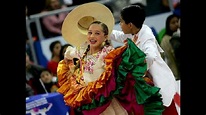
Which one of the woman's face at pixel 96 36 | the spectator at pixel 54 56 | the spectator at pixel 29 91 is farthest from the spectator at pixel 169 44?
the woman's face at pixel 96 36

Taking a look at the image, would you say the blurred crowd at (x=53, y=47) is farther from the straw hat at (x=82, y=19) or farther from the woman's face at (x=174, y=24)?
the straw hat at (x=82, y=19)

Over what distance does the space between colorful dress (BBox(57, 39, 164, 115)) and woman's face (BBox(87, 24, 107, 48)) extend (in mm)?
75

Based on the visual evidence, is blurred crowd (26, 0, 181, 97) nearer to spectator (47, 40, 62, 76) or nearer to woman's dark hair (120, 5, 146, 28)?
spectator (47, 40, 62, 76)

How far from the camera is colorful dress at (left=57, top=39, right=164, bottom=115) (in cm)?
774

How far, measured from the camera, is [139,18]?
8.03 m

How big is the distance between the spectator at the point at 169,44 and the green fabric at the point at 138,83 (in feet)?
8.63

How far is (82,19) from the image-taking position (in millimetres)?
8195

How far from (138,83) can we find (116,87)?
18cm

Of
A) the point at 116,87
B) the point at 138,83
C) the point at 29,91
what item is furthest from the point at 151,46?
the point at 29,91

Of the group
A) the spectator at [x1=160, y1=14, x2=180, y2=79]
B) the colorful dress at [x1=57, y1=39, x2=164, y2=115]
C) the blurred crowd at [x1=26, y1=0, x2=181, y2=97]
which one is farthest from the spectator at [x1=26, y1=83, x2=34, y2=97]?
the colorful dress at [x1=57, y1=39, x2=164, y2=115]

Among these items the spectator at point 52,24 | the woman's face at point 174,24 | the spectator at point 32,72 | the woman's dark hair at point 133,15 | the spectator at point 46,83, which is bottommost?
the spectator at point 46,83

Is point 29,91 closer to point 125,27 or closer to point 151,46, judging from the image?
point 125,27

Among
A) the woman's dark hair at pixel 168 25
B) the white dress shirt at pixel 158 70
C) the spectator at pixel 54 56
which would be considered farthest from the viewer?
the woman's dark hair at pixel 168 25

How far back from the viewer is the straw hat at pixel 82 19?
26.6 ft
